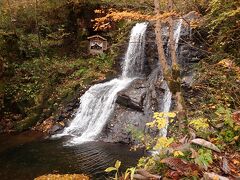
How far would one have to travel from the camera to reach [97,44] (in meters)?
20.4

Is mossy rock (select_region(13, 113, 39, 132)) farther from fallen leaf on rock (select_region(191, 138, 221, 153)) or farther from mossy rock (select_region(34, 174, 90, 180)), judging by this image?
fallen leaf on rock (select_region(191, 138, 221, 153))

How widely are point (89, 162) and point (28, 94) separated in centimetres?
774

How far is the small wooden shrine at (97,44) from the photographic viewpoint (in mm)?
20328

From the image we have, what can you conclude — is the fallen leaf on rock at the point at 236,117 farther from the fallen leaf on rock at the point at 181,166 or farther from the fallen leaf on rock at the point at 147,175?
the fallen leaf on rock at the point at 147,175

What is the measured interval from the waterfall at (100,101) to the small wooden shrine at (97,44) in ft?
8.67

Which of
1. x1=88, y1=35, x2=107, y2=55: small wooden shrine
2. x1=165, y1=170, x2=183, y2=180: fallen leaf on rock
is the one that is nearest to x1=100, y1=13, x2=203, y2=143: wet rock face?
x1=88, y1=35, x2=107, y2=55: small wooden shrine

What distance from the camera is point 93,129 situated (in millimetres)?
14508

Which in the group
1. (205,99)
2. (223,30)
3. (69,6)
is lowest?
(205,99)

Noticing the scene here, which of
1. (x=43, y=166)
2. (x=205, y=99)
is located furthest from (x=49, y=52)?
(x=205, y=99)

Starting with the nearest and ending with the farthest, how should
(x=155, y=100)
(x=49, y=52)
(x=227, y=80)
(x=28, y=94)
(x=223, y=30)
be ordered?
(x=227, y=80), (x=223, y=30), (x=155, y=100), (x=28, y=94), (x=49, y=52)

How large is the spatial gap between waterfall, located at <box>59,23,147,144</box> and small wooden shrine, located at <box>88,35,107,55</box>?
8.67ft

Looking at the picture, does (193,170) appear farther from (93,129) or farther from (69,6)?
(69,6)

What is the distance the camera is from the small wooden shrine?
2033 centimetres

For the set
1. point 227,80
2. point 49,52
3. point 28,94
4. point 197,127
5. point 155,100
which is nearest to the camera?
point 197,127
